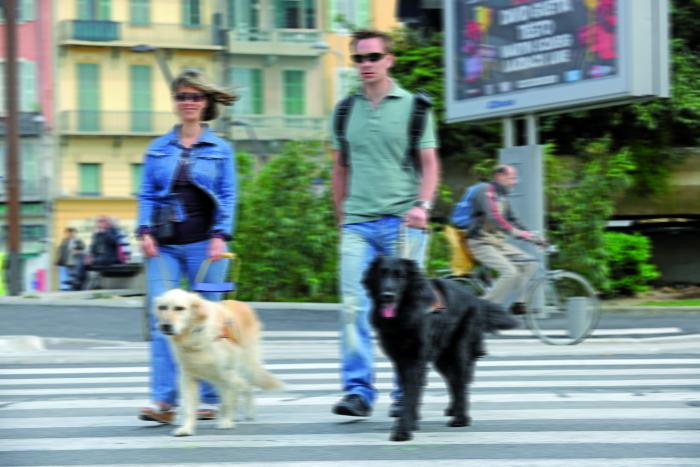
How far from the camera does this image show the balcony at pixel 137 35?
48.0 m

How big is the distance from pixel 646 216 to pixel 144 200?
16.0m

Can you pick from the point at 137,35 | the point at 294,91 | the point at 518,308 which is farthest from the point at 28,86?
the point at 518,308

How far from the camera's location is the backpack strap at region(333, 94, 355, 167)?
658 centimetres

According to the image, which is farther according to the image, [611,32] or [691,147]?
[691,147]

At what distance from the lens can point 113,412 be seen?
23.9ft

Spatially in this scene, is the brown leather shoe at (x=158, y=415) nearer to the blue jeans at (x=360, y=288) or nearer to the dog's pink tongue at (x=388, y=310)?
the blue jeans at (x=360, y=288)

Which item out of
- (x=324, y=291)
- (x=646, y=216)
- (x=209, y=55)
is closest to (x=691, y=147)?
(x=646, y=216)

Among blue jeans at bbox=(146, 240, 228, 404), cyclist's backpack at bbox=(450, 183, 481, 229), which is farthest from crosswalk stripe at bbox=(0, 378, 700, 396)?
cyclist's backpack at bbox=(450, 183, 481, 229)

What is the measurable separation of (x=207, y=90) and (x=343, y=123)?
73cm

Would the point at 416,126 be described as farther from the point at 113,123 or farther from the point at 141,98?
the point at 141,98

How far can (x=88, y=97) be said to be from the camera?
158 feet

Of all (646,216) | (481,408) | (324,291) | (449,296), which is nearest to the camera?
(449,296)

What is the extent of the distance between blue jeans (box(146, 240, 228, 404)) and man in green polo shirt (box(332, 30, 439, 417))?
706mm

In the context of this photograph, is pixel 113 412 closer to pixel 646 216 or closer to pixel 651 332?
pixel 651 332
